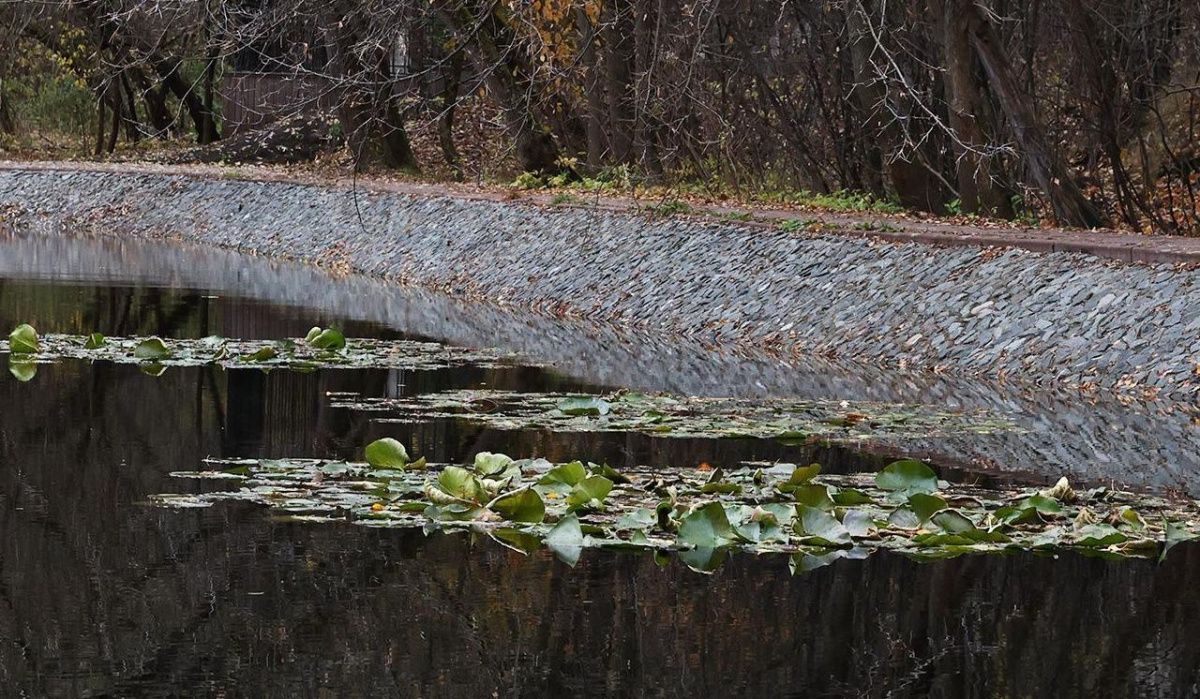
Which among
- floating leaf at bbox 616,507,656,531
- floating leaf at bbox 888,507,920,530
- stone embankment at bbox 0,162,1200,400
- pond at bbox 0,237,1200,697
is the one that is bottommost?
pond at bbox 0,237,1200,697

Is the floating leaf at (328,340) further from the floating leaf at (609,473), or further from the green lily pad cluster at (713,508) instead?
the floating leaf at (609,473)

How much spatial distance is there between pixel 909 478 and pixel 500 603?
2.81 m

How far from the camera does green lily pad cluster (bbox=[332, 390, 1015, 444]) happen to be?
509 inches

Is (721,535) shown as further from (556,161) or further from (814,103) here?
(556,161)

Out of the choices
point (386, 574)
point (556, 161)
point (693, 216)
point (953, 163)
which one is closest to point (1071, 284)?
point (693, 216)

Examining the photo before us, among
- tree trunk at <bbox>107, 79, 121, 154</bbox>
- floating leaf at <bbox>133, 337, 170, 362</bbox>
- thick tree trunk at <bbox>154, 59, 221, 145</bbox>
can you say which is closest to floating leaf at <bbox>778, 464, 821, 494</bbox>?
floating leaf at <bbox>133, 337, 170, 362</bbox>

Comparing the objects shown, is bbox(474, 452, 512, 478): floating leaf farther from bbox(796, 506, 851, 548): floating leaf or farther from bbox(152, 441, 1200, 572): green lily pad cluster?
bbox(796, 506, 851, 548): floating leaf

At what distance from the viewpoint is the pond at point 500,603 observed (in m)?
6.98

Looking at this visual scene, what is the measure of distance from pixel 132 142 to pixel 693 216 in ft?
99.8

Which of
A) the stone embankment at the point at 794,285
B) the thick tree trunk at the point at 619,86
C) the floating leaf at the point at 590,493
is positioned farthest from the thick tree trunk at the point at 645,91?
the floating leaf at the point at 590,493

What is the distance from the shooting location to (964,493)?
1057 cm

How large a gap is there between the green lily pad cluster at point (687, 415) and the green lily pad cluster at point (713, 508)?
200 centimetres

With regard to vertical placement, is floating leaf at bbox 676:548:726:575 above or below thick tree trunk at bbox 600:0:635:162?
below

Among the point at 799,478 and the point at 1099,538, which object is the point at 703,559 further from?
the point at 1099,538
